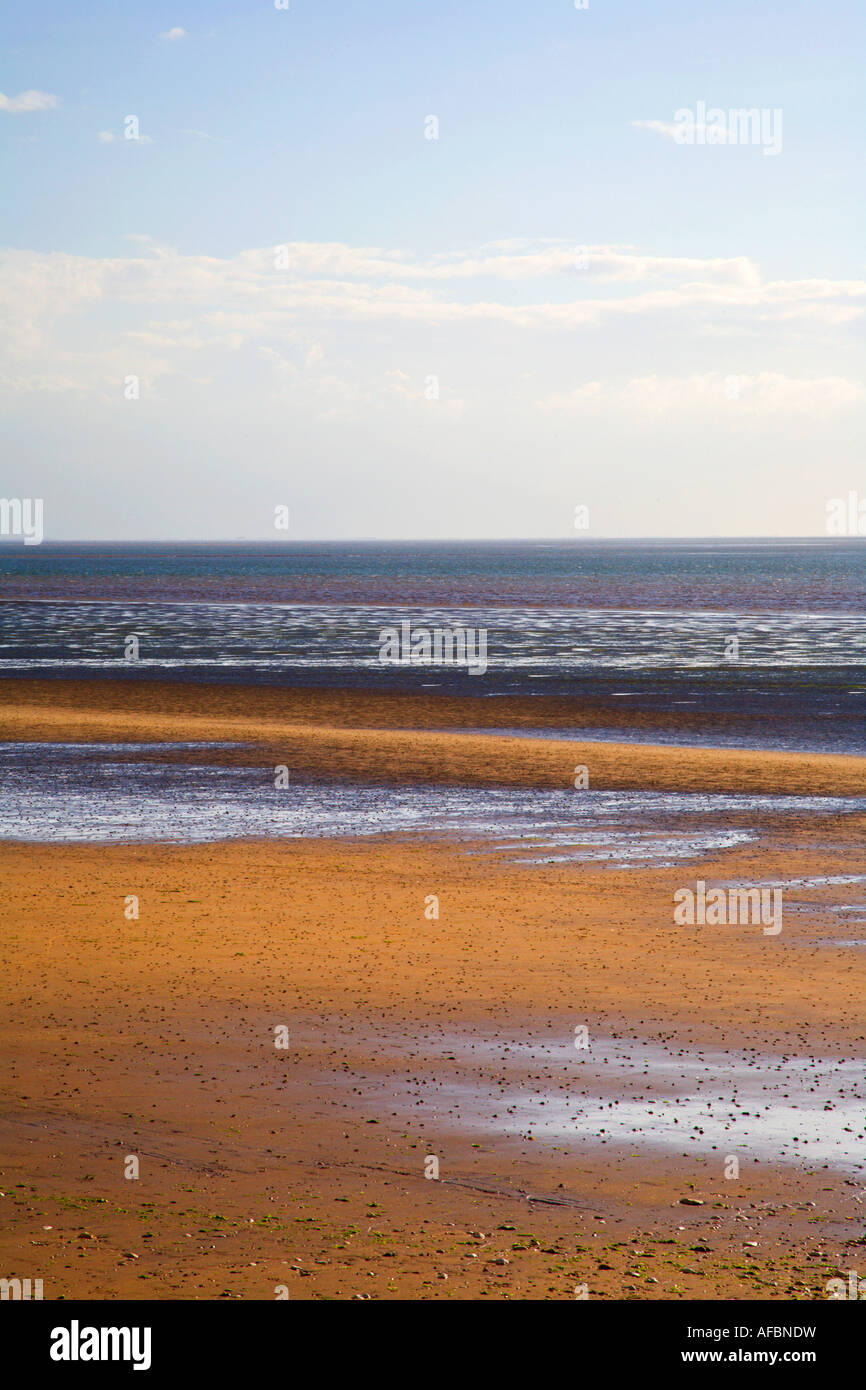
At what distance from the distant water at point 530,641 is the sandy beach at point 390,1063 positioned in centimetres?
1600

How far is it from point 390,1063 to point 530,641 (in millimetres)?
50968

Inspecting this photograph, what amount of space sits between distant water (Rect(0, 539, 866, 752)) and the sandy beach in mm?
16003

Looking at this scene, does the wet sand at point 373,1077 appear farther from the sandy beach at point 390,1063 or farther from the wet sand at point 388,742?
the wet sand at point 388,742

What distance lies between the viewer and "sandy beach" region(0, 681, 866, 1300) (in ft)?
22.2

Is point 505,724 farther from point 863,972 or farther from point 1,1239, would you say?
point 1,1239

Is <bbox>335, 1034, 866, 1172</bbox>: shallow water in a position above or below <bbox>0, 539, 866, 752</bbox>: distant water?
below

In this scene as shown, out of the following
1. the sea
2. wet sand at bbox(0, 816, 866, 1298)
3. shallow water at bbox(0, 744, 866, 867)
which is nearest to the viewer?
wet sand at bbox(0, 816, 866, 1298)

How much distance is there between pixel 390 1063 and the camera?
9633 millimetres

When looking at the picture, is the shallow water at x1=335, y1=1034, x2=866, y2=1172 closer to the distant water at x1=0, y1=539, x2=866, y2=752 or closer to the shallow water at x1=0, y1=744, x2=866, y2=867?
the shallow water at x1=0, y1=744, x2=866, y2=867

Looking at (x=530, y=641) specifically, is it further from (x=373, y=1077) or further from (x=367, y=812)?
(x=373, y=1077)

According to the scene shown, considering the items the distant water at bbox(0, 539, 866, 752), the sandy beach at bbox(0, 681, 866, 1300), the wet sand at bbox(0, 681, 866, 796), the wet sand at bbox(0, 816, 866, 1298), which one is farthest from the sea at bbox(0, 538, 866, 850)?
the wet sand at bbox(0, 816, 866, 1298)

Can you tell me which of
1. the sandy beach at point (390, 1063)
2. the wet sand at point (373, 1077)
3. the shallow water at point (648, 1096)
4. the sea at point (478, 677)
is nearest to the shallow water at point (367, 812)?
the sea at point (478, 677)

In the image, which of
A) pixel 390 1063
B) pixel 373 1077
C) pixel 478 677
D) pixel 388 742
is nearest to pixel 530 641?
pixel 478 677

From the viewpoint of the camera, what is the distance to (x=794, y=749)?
28.1 meters
